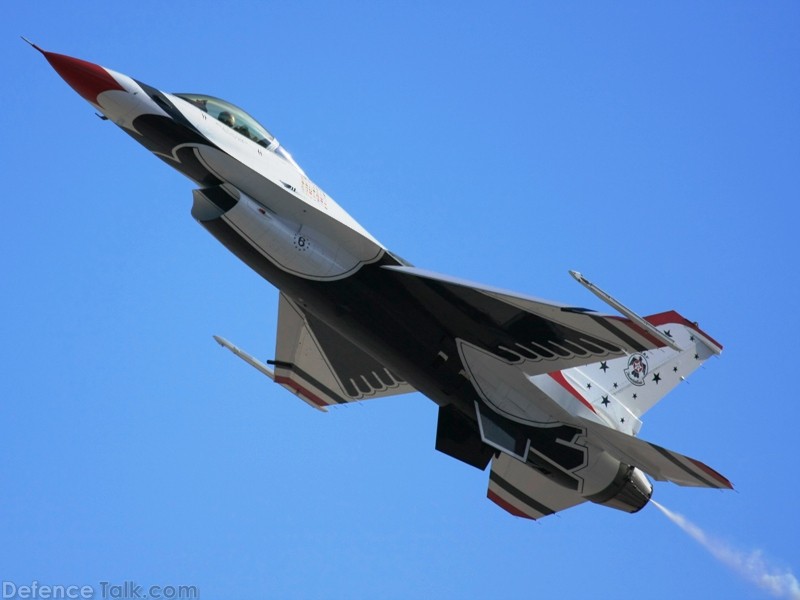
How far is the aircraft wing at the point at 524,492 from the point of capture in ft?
64.6

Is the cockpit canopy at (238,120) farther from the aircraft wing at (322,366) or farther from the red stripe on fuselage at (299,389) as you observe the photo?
the red stripe on fuselage at (299,389)

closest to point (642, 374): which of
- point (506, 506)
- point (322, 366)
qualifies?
point (506, 506)

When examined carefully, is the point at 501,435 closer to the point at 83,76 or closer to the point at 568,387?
the point at 568,387

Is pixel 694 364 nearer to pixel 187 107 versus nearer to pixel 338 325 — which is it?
pixel 338 325

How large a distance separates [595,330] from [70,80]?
8.09 metres

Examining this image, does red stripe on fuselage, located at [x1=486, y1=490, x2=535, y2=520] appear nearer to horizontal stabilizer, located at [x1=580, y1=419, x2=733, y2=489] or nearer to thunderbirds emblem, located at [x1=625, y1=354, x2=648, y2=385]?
horizontal stabilizer, located at [x1=580, y1=419, x2=733, y2=489]

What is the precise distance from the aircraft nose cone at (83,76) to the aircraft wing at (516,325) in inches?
188

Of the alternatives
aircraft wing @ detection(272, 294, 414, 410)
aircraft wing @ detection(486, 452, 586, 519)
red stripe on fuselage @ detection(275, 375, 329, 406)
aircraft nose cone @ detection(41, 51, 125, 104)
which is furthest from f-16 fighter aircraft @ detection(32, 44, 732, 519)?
red stripe on fuselage @ detection(275, 375, 329, 406)

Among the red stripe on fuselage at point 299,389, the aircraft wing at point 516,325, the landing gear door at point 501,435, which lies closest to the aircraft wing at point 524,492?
the landing gear door at point 501,435

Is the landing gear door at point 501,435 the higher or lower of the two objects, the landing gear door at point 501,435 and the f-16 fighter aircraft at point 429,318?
the lower

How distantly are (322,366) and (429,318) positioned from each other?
4403 millimetres

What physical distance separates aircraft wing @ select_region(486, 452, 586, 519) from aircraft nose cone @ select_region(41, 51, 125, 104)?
8.75 metres

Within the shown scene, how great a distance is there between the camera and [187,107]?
1686cm

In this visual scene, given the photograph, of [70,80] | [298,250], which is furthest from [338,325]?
[70,80]
